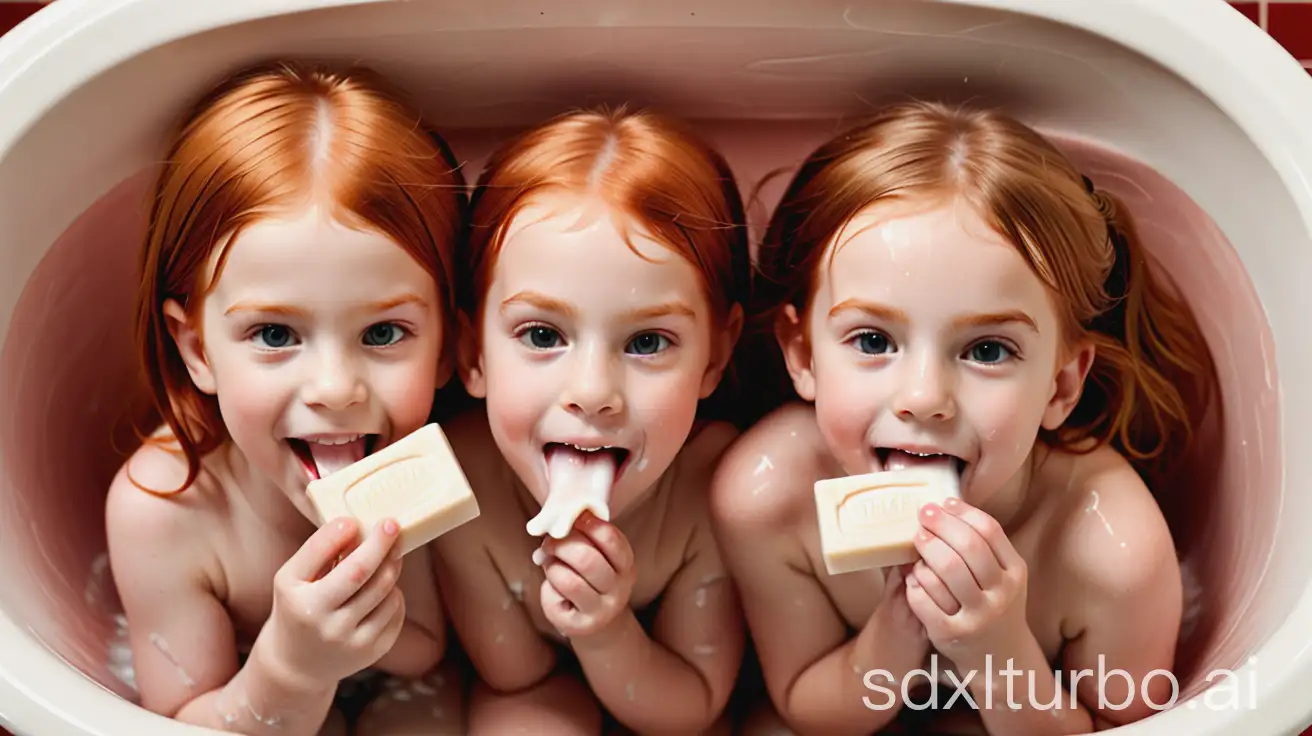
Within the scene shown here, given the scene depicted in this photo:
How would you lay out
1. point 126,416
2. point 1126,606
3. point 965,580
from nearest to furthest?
1. point 965,580
2. point 1126,606
3. point 126,416

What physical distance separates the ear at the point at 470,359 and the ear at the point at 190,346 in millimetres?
183

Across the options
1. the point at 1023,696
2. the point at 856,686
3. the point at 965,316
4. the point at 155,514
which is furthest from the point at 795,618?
the point at 155,514

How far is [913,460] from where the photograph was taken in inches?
37.5

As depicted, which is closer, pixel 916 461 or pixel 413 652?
pixel 916 461

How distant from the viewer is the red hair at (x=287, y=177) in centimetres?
95

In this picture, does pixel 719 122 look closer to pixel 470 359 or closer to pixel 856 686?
pixel 470 359

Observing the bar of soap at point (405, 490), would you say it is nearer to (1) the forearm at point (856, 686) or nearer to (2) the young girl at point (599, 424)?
(2) the young girl at point (599, 424)

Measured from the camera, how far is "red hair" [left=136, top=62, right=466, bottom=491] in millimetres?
947

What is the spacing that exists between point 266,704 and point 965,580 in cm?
50

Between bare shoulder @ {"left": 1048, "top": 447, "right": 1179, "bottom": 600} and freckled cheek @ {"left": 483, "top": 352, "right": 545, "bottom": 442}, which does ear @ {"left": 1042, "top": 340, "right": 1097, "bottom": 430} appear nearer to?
bare shoulder @ {"left": 1048, "top": 447, "right": 1179, "bottom": 600}

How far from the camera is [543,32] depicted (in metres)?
1.03

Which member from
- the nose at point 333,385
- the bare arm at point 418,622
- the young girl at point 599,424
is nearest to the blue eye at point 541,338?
the young girl at point 599,424

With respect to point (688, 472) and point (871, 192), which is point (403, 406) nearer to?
point (688, 472)

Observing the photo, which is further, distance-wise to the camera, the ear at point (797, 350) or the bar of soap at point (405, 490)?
the ear at point (797, 350)
